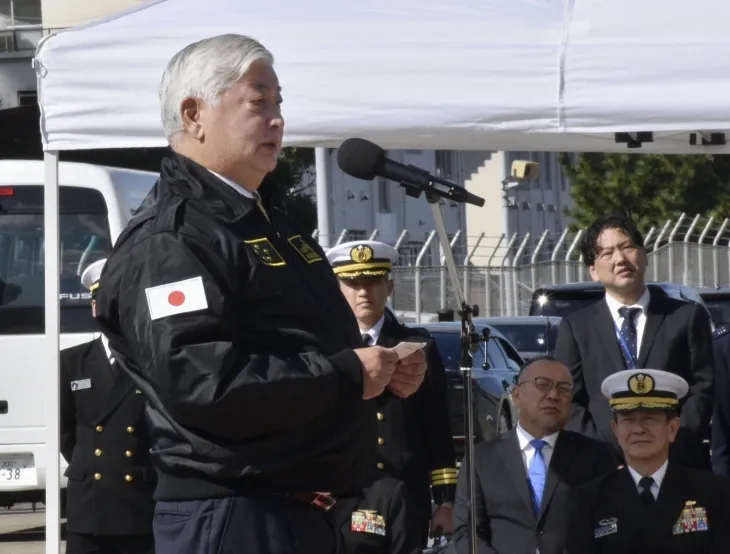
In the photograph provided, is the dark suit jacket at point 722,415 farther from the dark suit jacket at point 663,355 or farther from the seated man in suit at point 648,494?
the seated man in suit at point 648,494

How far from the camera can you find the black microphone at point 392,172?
4.12 meters

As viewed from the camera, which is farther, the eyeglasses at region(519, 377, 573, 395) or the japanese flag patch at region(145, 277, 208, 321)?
the eyeglasses at region(519, 377, 573, 395)

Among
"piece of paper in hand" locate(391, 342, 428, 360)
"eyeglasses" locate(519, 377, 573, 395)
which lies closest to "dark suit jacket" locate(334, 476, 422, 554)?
"eyeglasses" locate(519, 377, 573, 395)

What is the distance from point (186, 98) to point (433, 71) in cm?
187

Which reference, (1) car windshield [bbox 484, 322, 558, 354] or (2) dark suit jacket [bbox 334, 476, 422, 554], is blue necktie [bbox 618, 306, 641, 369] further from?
(1) car windshield [bbox 484, 322, 558, 354]

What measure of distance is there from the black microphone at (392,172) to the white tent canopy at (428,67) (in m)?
0.87

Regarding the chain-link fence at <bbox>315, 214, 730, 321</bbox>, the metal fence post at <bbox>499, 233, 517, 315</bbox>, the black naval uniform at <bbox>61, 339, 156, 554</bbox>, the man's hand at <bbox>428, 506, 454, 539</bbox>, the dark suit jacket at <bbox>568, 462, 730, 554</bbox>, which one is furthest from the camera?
the metal fence post at <bbox>499, 233, 517, 315</bbox>

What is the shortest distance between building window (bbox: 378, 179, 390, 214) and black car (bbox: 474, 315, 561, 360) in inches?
1359

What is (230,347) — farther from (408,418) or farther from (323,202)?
(323,202)

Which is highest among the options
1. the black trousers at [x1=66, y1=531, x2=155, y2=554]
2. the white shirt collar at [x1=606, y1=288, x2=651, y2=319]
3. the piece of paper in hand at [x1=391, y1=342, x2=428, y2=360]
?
the white shirt collar at [x1=606, y1=288, x2=651, y2=319]

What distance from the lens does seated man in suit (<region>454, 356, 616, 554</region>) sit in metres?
5.64

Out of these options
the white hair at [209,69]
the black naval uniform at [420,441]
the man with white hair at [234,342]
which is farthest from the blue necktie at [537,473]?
the white hair at [209,69]

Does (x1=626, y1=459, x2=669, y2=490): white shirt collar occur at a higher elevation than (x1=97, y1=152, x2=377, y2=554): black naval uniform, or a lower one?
lower

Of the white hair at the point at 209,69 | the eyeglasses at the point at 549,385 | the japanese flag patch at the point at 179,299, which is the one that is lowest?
the eyeglasses at the point at 549,385
